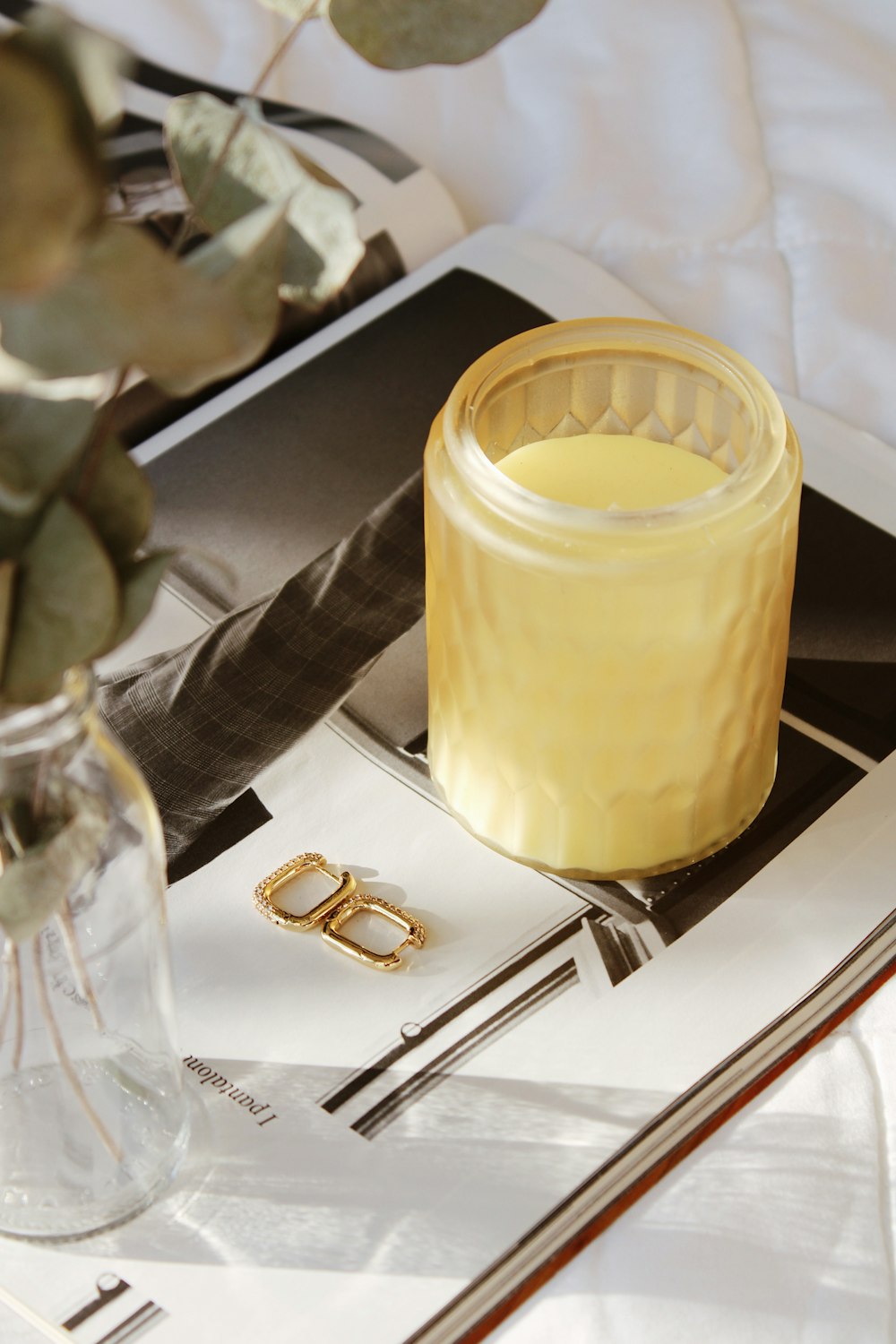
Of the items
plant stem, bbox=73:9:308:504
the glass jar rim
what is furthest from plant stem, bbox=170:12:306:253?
the glass jar rim

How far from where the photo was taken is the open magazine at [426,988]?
0.30 m

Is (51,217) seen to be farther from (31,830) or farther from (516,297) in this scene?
(516,297)

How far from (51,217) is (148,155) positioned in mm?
422

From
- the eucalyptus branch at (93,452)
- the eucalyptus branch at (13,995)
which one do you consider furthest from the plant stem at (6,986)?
the eucalyptus branch at (93,452)

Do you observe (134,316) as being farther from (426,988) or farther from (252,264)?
(426,988)

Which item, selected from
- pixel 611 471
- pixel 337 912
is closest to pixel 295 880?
pixel 337 912

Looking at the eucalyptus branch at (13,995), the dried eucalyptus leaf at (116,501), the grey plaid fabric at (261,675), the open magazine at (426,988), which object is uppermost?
the dried eucalyptus leaf at (116,501)

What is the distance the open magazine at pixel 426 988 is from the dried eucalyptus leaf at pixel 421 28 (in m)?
0.08

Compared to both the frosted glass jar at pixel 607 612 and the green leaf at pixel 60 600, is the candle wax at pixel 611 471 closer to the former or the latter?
the frosted glass jar at pixel 607 612

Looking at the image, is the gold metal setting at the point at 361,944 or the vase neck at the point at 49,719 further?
the gold metal setting at the point at 361,944

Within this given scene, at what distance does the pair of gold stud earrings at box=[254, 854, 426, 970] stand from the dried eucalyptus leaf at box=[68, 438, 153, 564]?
0.53 ft

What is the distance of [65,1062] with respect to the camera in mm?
291

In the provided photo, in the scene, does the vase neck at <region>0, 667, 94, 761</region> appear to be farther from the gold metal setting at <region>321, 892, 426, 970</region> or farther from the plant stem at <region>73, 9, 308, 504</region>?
the gold metal setting at <region>321, 892, 426, 970</region>

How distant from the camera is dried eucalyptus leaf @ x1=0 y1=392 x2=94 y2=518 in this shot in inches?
7.8
